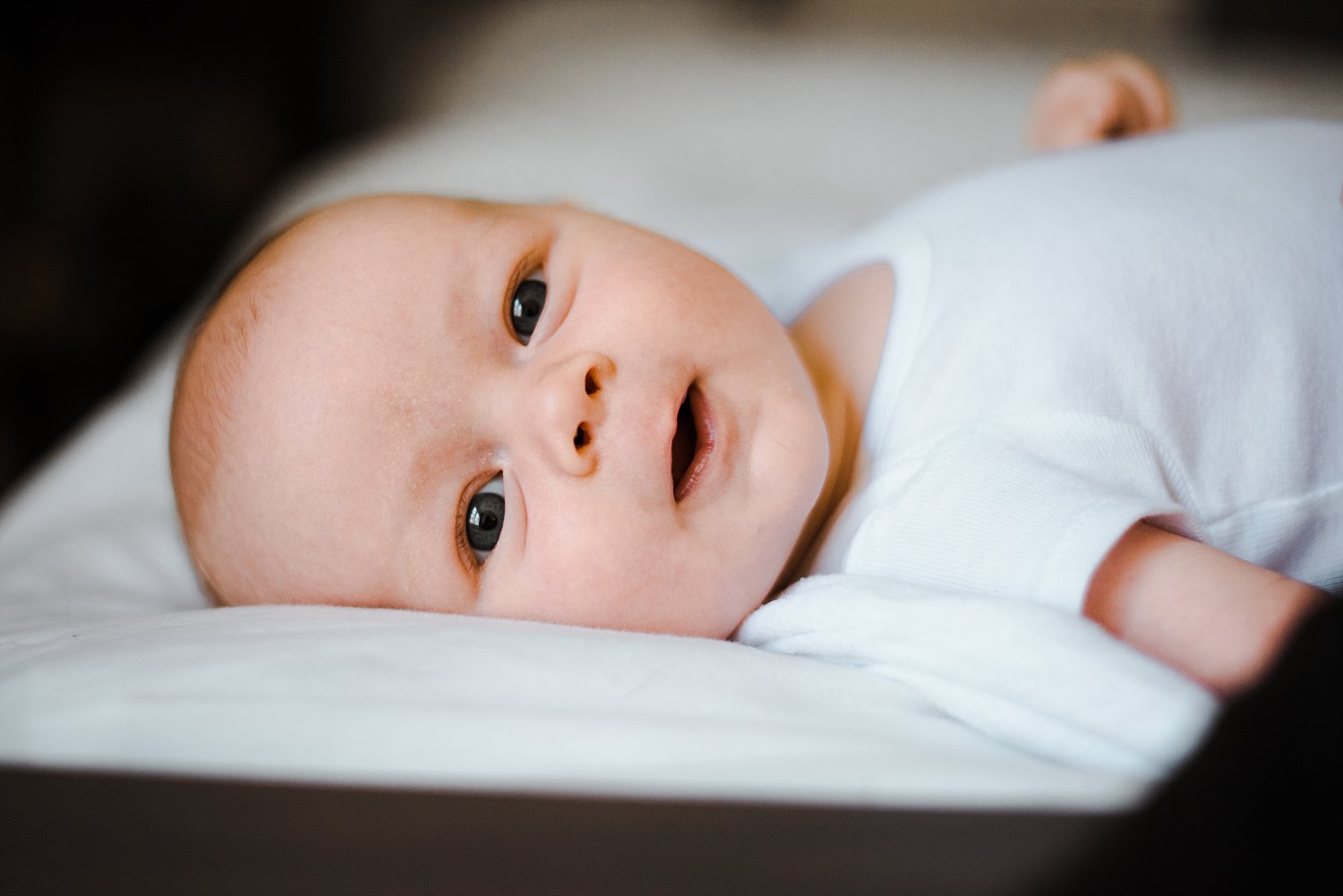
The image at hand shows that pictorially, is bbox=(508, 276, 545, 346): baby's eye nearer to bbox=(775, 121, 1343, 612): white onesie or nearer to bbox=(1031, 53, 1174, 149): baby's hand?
bbox=(775, 121, 1343, 612): white onesie

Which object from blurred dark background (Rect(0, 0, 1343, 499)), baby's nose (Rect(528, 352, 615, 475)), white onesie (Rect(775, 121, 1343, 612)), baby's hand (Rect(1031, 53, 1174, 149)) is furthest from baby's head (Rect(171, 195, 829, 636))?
blurred dark background (Rect(0, 0, 1343, 499))

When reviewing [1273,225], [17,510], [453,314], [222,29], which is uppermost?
[222,29]

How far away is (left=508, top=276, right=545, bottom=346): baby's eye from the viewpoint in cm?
82

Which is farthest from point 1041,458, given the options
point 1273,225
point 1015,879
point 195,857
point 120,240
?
point 120,240

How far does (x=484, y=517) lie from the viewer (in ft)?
2.58

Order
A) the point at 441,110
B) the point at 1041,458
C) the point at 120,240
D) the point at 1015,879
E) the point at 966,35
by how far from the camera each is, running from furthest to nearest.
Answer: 1. the point at 966,35
2. the point at 441,110
3. the point at 120,240
4. the point at 1041,458
5. the point at 1015,879

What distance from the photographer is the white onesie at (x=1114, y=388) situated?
71cm

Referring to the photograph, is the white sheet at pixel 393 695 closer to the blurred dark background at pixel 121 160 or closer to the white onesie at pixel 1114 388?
the white onesie at pixel 1114 388

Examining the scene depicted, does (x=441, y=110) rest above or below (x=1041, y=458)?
above

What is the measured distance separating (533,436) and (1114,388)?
0.44 m

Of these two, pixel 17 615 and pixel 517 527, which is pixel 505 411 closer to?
pixel 517 527

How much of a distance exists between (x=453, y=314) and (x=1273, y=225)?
0.68 metres

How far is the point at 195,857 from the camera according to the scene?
36 centimetres

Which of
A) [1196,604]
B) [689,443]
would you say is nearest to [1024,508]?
[1196,604]
